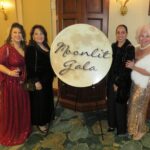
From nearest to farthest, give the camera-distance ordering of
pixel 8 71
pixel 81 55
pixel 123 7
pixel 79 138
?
pixel 81 55, pixel 8 71, pixel 79 138, pixel 123 7

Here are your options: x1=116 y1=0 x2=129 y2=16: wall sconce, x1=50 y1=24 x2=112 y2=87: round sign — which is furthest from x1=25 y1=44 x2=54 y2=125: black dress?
x1=116 y1=0 x2=129 y2=16: wall sconce

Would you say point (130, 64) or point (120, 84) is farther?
point (120, 84)

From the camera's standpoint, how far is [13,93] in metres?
2.42

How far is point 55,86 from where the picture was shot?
13.4 feet

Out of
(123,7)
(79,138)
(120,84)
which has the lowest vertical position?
(79,138)

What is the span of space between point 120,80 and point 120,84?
0.05 m

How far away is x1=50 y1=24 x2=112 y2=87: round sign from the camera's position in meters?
2.16

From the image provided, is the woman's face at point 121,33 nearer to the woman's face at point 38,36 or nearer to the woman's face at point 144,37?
the woman's face at point 144,37

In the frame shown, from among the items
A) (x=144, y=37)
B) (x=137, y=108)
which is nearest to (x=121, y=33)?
(x=144, y=37)

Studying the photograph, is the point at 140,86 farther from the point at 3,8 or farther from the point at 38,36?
the point at 3,8

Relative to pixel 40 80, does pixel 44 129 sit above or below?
below

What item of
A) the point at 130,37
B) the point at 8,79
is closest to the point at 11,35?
the point at 8,79

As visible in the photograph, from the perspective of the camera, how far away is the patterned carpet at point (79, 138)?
2.40m

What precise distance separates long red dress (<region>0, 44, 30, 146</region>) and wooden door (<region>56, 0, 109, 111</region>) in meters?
0.78
